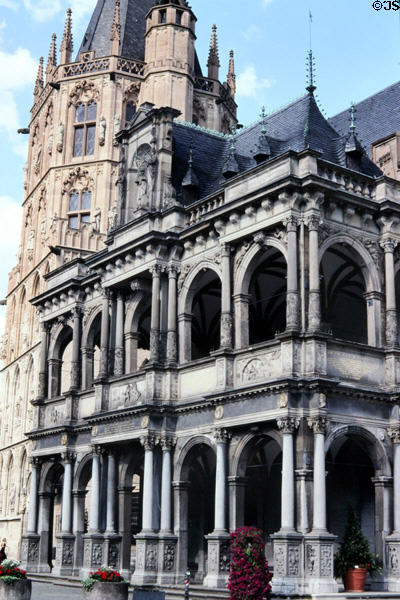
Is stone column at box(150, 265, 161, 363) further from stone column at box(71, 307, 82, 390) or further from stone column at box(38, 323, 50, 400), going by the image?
stone column at box(38, 323, 50, 400)

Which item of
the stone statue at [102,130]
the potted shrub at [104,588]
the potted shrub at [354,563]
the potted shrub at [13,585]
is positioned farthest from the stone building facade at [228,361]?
the stone statue at [102,130]

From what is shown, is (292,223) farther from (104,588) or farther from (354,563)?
(104,588)

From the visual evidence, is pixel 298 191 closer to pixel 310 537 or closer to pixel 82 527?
pixel 310 537

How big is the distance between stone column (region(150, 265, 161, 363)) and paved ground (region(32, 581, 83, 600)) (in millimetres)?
7297

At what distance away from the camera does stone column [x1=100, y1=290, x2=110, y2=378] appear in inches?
1234

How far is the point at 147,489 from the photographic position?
89.9 ft

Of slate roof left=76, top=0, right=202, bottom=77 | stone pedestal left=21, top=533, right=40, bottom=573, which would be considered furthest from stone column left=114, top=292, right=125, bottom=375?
slate roof left=76, top=0, right=202, bottom=77

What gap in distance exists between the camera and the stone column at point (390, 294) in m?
25.2

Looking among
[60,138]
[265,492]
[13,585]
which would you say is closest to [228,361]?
[265,492]

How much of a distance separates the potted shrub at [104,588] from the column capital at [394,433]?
944 centimetres

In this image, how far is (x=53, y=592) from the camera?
2617 centimetres

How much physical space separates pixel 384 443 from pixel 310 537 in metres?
3.89

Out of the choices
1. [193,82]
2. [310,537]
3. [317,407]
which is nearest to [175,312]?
[317,407]

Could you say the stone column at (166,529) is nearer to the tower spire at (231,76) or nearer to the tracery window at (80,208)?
the tracery window at (80,208)
